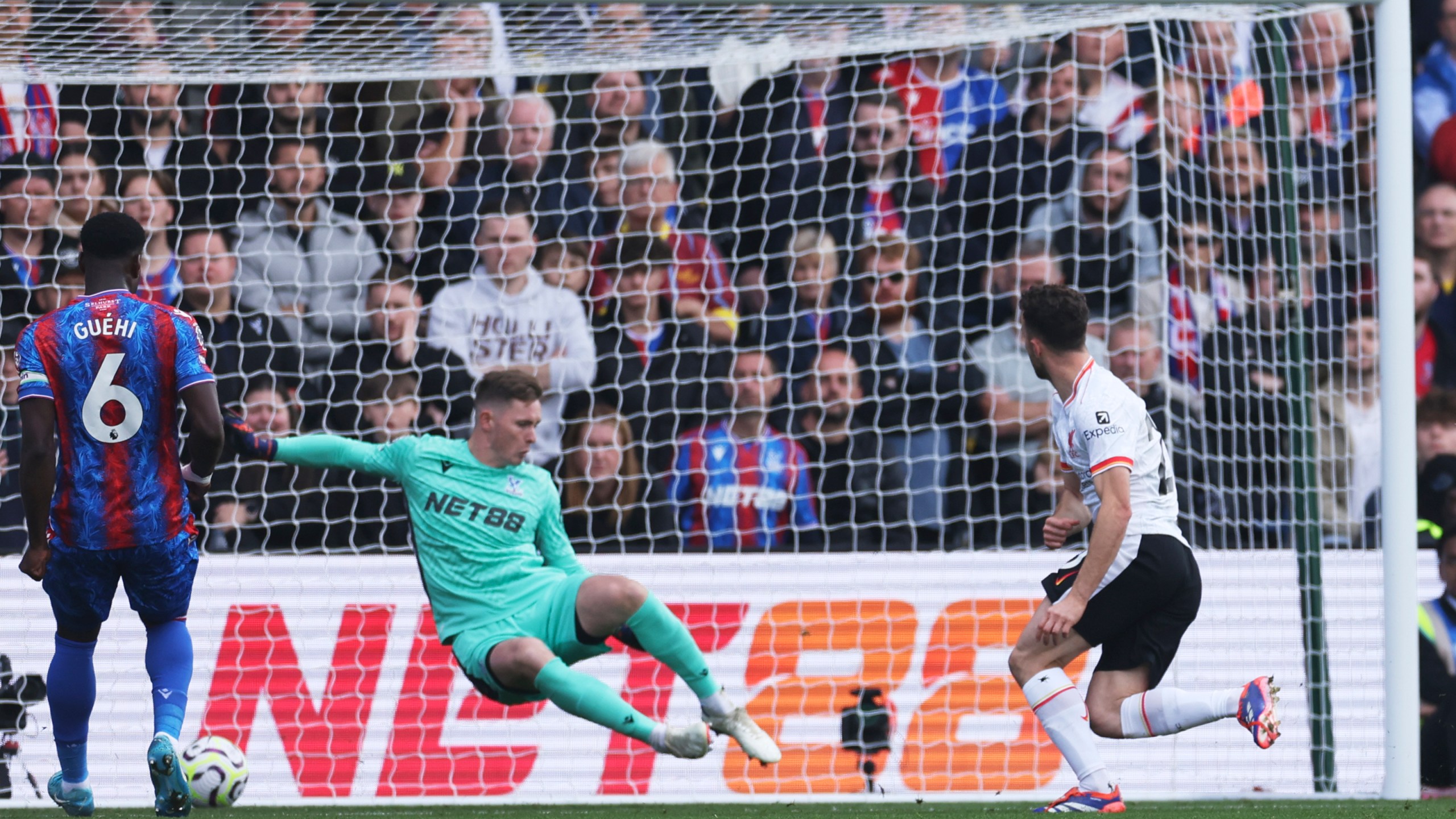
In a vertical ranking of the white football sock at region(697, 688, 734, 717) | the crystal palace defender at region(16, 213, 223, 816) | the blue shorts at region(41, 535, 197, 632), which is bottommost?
the white football sock at region(697, 688, 734, 717)

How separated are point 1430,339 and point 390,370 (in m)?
5.15

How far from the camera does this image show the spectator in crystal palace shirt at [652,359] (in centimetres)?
754

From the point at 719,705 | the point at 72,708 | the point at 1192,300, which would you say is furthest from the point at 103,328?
the point at 1192,300

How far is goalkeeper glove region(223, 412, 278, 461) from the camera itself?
517 centimetres

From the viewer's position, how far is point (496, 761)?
6.59 m

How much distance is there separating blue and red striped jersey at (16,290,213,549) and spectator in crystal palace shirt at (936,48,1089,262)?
13.9 ft

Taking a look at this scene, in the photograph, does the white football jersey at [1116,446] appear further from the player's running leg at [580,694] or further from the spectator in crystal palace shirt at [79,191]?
the spectator in crystal palace shirt at [79,191]

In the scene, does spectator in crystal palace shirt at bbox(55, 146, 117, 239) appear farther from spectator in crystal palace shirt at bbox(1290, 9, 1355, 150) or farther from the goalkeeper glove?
spectator in crystal palace shirt at bbox(1290, 9, 1355, 150)

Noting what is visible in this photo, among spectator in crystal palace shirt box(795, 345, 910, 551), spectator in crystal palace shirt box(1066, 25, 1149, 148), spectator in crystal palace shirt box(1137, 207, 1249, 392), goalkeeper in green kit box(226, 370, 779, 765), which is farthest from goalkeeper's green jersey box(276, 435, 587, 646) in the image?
spectator in crystal palace shirt box(1066, 25, 1149, 148)

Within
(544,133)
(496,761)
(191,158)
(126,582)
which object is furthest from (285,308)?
(126,582)

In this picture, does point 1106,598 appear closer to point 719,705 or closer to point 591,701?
point 719,705

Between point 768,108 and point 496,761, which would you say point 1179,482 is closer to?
point 768,108

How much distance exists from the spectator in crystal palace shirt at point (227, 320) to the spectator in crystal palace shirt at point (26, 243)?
21.7 inches

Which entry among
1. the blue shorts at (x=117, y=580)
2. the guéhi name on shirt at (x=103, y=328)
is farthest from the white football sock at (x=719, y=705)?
the guéhi name on shirt at (x=103, y=328)
